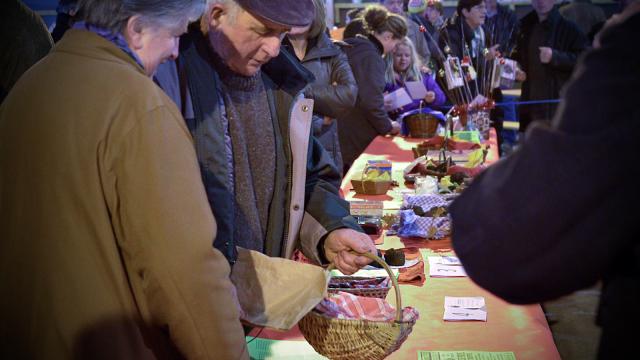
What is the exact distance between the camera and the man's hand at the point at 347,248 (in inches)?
89.5

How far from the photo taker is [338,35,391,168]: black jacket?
564cm

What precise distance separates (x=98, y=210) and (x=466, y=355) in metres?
1.14

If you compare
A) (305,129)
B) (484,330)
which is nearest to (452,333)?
(484,330)

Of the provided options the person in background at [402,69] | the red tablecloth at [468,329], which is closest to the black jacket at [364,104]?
the person in background at [402,69]

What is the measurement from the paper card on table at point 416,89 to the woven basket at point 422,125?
1.29 ft

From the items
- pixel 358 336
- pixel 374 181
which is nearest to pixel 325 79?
pixel 374 181

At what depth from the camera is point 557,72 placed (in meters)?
7.95

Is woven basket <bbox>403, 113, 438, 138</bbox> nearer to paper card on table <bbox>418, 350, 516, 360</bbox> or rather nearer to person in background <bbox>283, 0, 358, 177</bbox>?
person in background <bbox>283, 0, 358, 177</bbox>

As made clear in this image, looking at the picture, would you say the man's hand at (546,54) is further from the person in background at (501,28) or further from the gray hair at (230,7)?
the gray hair at (230,7)

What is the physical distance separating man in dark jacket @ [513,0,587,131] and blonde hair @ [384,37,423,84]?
1685 mm

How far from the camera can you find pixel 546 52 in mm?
7613

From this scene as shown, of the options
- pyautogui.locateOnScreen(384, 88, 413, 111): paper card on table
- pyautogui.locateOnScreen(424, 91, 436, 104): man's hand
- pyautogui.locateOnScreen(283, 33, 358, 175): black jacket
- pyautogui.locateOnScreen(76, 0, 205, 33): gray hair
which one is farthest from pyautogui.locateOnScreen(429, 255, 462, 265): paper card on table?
pyautogui.locateOnScreen(424, 91, 436, 104): man's hand

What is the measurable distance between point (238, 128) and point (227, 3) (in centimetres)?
37

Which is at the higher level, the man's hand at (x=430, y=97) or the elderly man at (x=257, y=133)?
the elderly man at (x=257, y=133)
